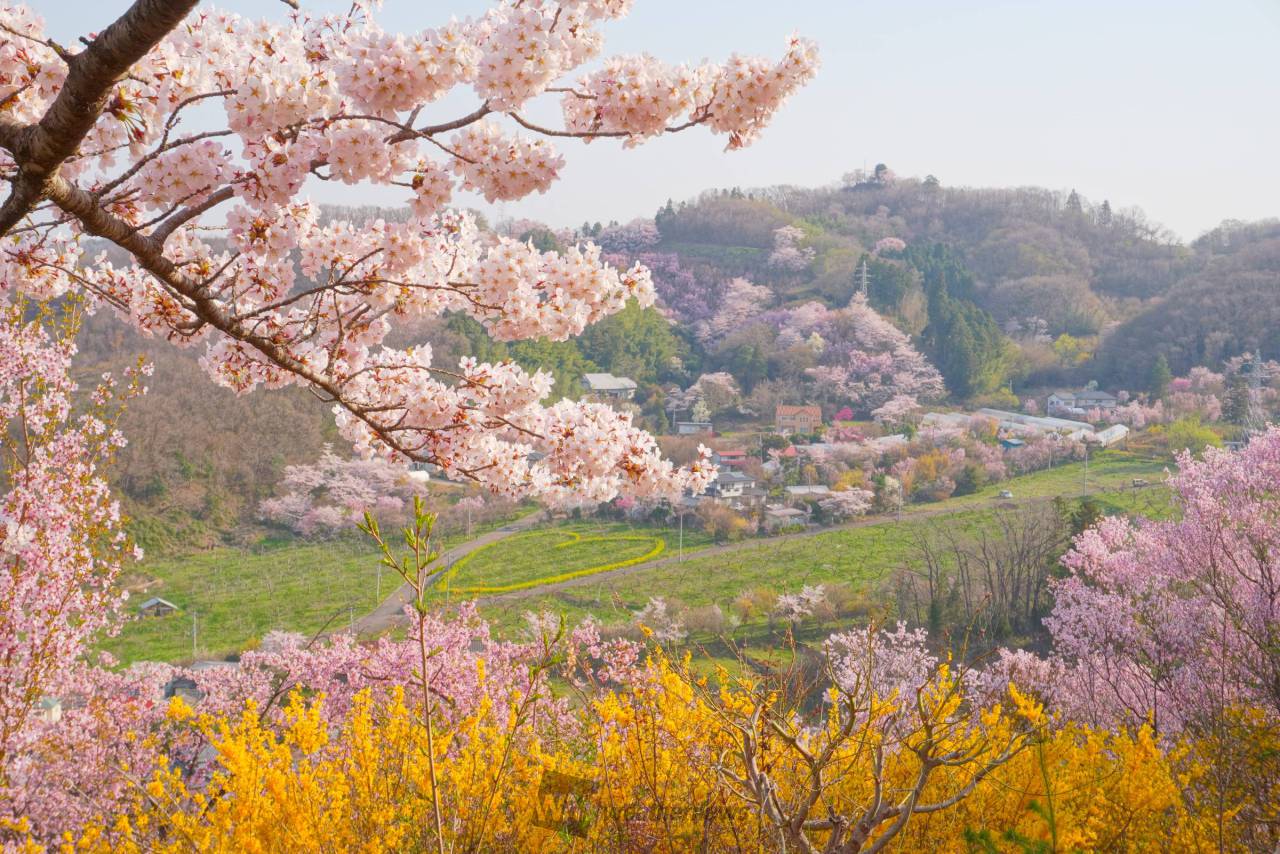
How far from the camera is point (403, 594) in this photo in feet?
52.2

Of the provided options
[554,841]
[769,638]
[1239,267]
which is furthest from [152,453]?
[1239,267]

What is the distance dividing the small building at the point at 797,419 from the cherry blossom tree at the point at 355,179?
1050 inches

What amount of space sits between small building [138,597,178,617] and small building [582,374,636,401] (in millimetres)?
16984

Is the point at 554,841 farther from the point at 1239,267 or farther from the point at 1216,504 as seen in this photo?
the point at 1239,267

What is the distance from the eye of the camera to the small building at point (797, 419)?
97.1 ft

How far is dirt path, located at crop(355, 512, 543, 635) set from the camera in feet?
47.7

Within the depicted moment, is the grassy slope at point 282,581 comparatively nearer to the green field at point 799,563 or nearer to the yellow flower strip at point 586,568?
the yellow flower strip at point 586,568

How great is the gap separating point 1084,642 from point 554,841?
24.5 ft

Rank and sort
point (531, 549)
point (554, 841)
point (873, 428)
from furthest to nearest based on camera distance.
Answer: point (873, 428) < point (531, 549) < point (554, 841)

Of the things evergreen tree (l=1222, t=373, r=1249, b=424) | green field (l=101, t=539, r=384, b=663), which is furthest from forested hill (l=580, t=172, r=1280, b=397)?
green field (l=101, t=539, r=384, b=663)

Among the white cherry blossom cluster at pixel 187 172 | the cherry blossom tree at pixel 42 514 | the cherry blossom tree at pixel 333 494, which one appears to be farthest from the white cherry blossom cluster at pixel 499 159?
the cherry blossom tree at pixel 333 494

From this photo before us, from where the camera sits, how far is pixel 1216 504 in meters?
7.31

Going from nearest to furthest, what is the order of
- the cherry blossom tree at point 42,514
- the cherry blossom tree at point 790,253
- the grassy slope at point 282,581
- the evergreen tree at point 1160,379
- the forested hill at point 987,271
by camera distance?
the cherry blossom tree at point 42,514 < the grassy slope at point 282,581 < the evergreen tree at point 1160,379 < the forested hill at point 987,271 < the cherry blossom tree at point 790,253

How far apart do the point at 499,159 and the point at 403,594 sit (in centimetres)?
1475
